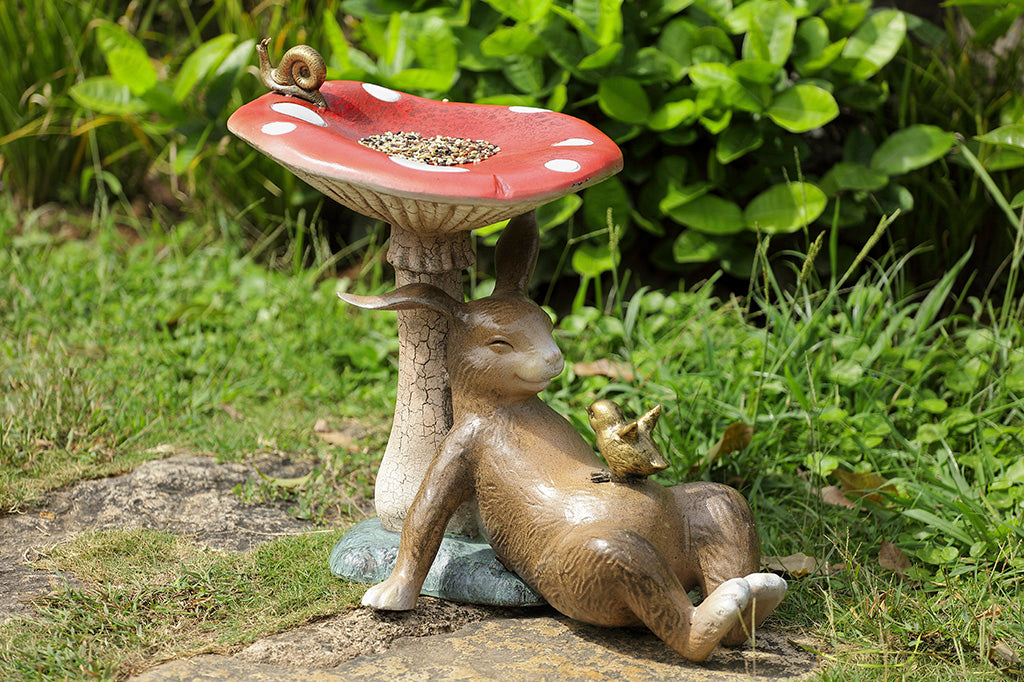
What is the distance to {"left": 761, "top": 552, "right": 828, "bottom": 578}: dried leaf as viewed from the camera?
254 cm

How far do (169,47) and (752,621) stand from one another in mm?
4942

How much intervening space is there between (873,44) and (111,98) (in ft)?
10.8

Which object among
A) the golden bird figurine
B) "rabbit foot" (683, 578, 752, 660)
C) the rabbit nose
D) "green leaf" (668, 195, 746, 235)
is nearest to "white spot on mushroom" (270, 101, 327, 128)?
the rabbit nose

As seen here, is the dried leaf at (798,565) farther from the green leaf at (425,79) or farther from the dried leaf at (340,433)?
the green leaf at (425,79)

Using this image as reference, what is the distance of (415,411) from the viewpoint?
256 cm

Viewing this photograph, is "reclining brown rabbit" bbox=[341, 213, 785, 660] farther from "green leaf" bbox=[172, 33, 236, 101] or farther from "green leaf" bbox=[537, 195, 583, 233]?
"green leaf" bbox=[172, 33, 236, 101]

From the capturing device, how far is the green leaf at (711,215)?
12.7 ft

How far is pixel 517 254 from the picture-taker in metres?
2.45

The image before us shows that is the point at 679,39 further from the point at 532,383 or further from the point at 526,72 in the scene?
the point at 532,383

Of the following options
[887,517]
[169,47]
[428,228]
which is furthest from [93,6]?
[887,517]

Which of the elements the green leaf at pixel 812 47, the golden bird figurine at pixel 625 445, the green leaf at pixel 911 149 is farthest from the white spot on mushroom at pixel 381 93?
the green leaf at pixel 911 149

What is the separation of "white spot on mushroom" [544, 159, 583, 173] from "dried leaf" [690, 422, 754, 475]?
3.66ft

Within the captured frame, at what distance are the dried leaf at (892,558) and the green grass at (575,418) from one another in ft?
0.06

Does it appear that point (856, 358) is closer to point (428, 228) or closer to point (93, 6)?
point (428, 228)
